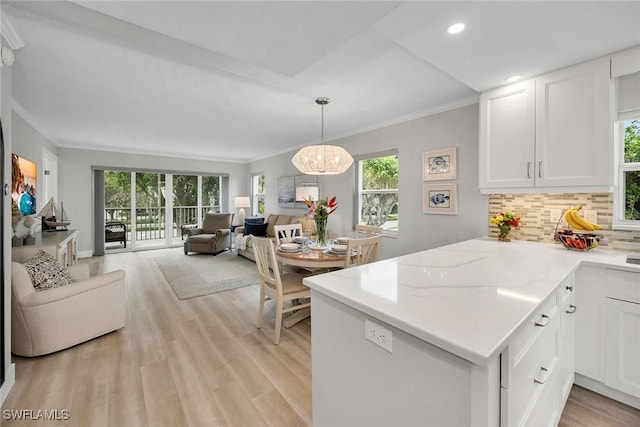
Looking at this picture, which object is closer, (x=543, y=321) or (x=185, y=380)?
(x=543, y=321)

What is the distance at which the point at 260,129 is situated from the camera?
15.1ft

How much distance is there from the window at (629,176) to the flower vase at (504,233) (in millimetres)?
711

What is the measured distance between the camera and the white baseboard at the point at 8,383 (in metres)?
1.70

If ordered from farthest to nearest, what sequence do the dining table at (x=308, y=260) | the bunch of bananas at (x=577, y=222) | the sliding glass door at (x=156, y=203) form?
the sliding glass door at (x=156, y=203)
the dining table at (x=308, y=260)
the bunch of bananas at (x=577, y=222)

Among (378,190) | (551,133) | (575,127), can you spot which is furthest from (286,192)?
(575,127)

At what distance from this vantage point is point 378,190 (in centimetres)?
438

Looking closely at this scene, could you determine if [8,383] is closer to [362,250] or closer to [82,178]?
[362,250]

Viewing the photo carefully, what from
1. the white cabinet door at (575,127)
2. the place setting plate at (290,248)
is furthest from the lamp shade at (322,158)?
the white cabinet door at (575,127)

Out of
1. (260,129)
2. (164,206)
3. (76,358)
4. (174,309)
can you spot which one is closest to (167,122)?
(260,129)

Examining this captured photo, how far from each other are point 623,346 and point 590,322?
0.58 ft

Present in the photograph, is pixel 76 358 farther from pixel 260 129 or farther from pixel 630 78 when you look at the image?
pixel 630 78

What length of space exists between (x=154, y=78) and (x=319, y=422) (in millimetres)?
3137

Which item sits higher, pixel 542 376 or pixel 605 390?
pixel 542 376

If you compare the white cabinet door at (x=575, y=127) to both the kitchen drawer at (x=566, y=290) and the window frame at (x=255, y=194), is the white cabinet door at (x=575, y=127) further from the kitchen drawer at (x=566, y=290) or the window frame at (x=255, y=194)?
the window frame at (x=255, y=194)
